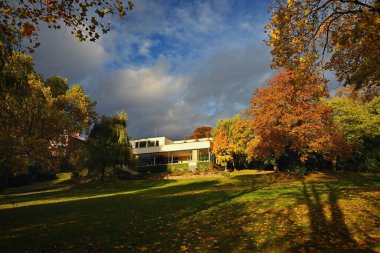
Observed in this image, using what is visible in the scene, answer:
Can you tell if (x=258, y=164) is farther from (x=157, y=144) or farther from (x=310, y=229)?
(x=310, y=229)

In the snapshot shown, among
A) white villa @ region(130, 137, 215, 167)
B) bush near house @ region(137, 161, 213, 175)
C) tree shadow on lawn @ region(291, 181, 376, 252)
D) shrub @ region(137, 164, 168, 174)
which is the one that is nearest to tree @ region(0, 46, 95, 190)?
tree shadow on lawn @ region(291, 181, 376, 252)


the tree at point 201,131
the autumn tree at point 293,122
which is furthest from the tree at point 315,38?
the tree at point 201,131

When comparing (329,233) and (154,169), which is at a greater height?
(154,169)

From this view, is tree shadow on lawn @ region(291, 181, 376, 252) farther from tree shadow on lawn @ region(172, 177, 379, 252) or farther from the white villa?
the white villa

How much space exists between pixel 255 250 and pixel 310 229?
246 cm

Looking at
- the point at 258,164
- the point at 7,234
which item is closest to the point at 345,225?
the point at 7,234

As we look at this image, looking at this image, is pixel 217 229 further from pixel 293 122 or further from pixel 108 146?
pixel 108 146

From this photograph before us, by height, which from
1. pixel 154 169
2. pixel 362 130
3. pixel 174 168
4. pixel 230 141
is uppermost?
pixel 362 130

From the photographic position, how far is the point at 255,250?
7180 millimetres

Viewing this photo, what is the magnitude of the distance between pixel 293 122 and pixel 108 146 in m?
25.2

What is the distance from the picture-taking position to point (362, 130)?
126 feet

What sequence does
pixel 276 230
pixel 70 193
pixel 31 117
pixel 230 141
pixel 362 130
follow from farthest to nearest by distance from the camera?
pixel 230 141 < pixel 362 130 < pixel 70 193 < pixel 31 117 < pixel 276 230

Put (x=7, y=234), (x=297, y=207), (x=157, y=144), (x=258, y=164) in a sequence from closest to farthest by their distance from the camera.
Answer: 1. (x=7, y=234)
2. (x=297, y=207)
3. (x=258, y=164)
4. (x=157, y=144)

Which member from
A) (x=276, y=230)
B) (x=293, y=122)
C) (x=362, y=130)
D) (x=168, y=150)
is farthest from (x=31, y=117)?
(x=168, y=150)
